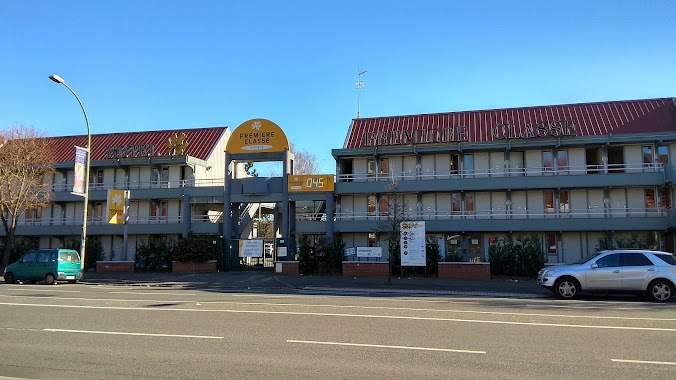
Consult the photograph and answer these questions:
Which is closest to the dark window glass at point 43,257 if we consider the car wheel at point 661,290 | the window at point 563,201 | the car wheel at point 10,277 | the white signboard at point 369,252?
the car wheel at point 10,277

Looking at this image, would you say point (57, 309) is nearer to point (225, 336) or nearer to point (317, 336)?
point (225, 336)

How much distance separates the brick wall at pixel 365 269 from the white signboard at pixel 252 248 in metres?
6.79

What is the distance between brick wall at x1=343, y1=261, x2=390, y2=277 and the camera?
27.5 m

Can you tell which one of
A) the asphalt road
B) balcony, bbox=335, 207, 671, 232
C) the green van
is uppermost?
balcony, bbox=335, 207, 671, 232

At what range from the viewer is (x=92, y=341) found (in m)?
8.72

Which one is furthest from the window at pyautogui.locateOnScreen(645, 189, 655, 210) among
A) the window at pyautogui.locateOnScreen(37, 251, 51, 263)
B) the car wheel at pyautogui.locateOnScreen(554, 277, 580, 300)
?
the window at pyautogui.locateOnScreen(37, 251, 51, 263)

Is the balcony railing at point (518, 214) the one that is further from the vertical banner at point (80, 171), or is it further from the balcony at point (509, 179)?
the vertical banner at point (80, 171)

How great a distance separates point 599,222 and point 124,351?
30.7 meters

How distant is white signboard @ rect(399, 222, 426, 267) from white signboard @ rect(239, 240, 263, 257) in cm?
1109

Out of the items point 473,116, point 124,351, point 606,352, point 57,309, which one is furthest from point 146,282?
point 473,116

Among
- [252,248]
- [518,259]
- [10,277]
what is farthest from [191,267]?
[518,259]

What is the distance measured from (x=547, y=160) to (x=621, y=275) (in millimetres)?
19640

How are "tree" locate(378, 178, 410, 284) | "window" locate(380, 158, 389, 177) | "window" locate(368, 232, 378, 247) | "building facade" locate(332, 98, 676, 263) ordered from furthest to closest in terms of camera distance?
"window" locate(380, 158, 389, 177) → "window" locate(368, 232, 378, 247) → "building facade" locate(332, 98, 676, 263) → "tree" locate(378, 178, 410, 284)

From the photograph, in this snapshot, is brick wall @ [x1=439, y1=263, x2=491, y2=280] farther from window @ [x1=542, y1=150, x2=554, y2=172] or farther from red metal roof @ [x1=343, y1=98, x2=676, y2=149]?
red metal roof @ [x1=343, y1=98, x2=676, y2=149]
